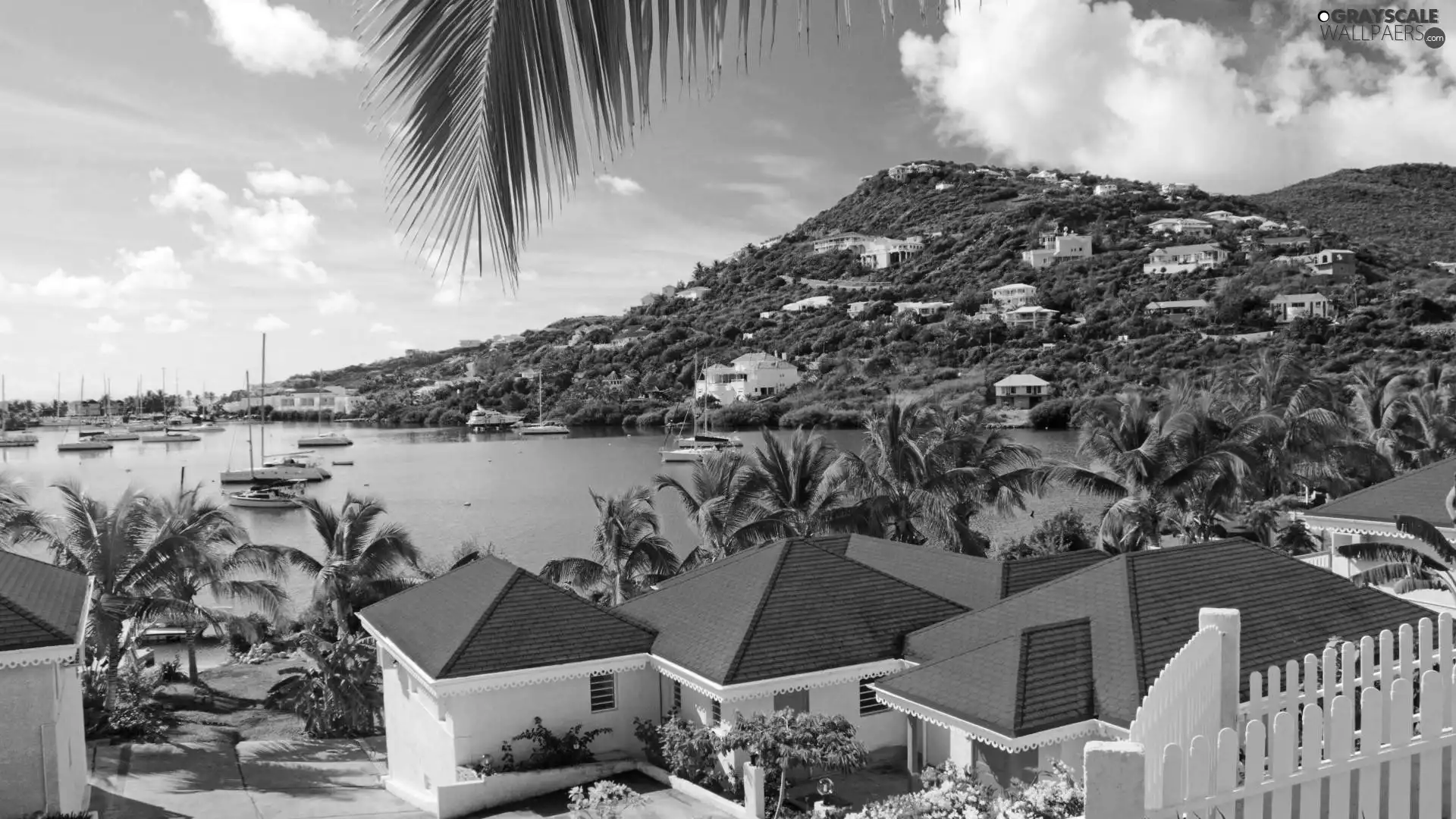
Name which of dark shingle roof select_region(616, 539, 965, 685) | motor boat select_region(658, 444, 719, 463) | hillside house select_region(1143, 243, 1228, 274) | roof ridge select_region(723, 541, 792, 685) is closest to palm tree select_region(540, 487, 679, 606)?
dark shingle roof select_region(616, 539, 965, 685)

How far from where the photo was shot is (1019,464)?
28609 mm

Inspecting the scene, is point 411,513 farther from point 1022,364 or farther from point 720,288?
point 720,288

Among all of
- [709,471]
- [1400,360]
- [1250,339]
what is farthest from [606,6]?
[1250,339]

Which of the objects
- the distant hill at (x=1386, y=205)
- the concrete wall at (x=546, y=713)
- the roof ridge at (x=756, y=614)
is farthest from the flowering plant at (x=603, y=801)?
the distant hill at (x=1386, y=205)

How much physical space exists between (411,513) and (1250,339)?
71.9 m

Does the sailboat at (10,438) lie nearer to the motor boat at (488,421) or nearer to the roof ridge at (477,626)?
the motor boat at (488,421)

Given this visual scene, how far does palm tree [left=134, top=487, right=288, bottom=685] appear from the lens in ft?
71.4

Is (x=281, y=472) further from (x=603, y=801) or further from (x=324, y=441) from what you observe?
(x=603, y=801)

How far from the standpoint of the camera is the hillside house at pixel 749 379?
114250 millimetres

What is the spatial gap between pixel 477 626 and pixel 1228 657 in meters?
11.7

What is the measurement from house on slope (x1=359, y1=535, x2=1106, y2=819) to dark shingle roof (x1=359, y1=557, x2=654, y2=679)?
0.09 feet

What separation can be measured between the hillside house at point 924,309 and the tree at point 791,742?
118150 millimetres

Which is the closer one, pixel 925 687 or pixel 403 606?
pixel 925 687

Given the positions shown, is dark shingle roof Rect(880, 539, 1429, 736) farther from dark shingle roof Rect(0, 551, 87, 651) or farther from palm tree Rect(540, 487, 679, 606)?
palm tree Rect(540, 487, 679, 606)
